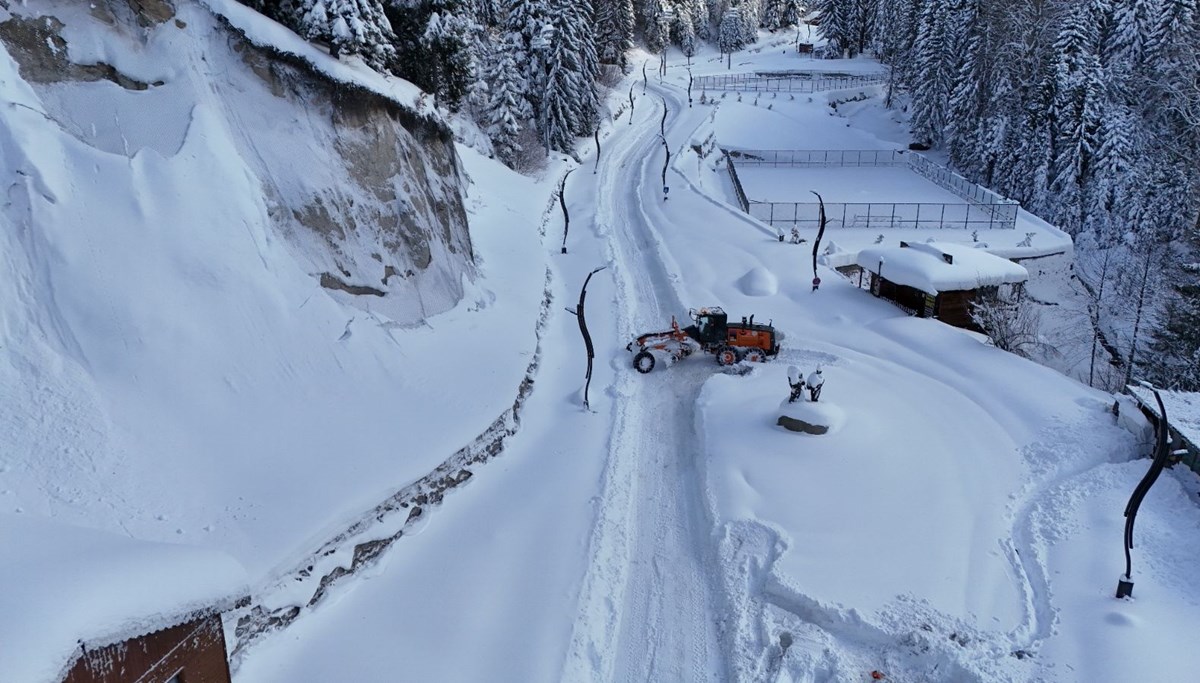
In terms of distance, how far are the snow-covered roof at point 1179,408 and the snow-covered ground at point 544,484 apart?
32.5 inches

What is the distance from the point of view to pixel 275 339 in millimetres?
14430

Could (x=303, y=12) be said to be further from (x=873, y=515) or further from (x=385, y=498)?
(x=873, y=515)

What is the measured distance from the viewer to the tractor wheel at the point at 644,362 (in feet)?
71.6

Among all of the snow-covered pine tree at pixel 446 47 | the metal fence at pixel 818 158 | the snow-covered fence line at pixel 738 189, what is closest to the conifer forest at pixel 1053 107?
the snow-covered pine tree at pixel 446 47

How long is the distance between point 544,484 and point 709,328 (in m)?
8.48

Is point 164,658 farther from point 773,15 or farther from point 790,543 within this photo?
point 773,15

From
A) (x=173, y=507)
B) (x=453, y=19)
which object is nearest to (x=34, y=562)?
(x=173, y=507)

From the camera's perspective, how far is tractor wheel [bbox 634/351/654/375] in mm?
21828

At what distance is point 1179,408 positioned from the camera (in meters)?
17.9

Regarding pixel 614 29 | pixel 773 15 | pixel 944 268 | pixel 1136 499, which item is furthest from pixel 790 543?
pixel 773 15

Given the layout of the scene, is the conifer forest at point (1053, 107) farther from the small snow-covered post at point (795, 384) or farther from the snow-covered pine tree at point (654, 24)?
the snow-covered pine tree at point (654, 24)

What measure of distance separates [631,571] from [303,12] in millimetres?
16187

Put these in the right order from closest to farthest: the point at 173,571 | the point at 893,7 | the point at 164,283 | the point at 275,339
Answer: the point at 173,571 → the point at 164,283 → the point at 275,339 → the point at 893,7

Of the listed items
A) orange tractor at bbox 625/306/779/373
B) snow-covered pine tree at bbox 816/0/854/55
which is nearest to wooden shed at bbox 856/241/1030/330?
orange tractor at bbox 625/306/779/373
